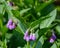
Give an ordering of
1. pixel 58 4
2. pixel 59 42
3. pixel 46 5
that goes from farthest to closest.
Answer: pixel 58 4 < pixel 46 5 < pixel 59 42

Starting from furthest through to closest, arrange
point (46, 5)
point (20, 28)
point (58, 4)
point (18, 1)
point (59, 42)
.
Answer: point (58, 4), point (18, 1), point (46, 5), point (59, 42), point (20, 28)

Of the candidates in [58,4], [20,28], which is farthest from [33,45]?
[58,4]

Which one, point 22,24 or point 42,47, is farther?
point 42,47

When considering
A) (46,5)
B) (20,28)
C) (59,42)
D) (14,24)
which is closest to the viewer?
(14,24)

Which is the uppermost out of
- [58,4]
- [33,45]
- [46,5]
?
[58,4]

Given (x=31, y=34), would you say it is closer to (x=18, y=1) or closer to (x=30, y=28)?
(x=30, y=28)

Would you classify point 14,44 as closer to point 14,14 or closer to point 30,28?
point 14,14

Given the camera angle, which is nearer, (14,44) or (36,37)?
(36,37)

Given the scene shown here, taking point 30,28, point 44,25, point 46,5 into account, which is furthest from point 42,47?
point 46,5

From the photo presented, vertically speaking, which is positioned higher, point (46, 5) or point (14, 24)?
point (46, 5)
